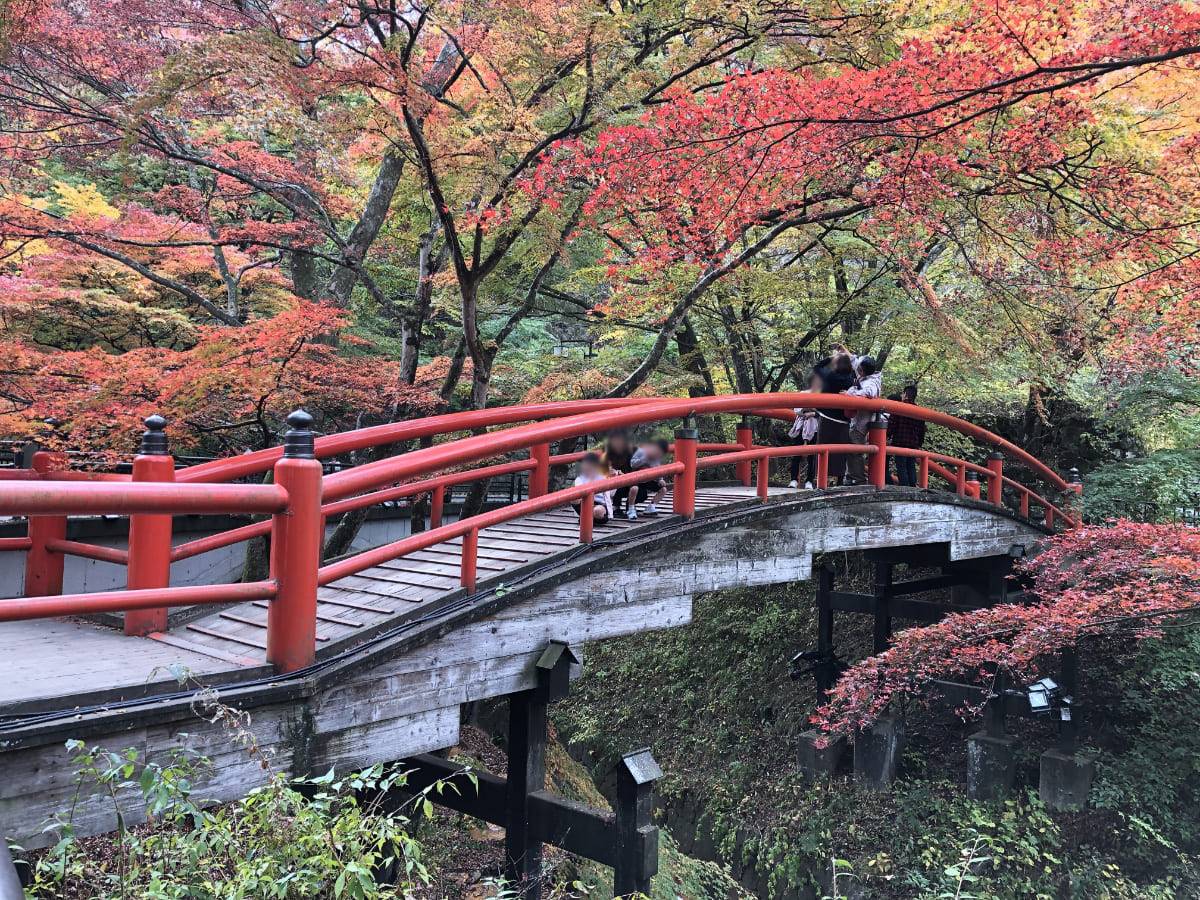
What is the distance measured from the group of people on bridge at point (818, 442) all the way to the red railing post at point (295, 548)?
2.08 metres

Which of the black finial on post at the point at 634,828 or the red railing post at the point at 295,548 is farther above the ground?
the red railing post at the point at 295,548

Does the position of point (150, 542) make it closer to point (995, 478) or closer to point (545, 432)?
point (545, 432)

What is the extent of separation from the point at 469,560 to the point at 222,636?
132 centimetres

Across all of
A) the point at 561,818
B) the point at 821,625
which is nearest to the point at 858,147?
the point at 561,818

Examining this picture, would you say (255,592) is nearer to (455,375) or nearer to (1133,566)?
(455,375)

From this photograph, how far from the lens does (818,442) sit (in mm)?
8469

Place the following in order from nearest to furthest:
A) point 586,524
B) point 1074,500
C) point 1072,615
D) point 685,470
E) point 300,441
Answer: point 300,441
point 586,524
point 685,470
point 1072,615
point 1074,500

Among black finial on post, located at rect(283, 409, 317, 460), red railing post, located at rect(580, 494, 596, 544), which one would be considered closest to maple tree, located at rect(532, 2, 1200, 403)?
red railing post, located at rect(580, 494, 596, 544)

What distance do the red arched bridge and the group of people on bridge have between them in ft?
1.34

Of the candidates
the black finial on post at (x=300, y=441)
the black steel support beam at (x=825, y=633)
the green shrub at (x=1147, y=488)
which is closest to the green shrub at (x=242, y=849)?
the black finial on post at (x=300, y=441)

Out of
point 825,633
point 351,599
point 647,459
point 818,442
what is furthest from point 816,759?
point 351,599

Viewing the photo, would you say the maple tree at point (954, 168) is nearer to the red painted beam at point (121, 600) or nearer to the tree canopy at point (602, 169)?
the tree canopy at point (602, 169)

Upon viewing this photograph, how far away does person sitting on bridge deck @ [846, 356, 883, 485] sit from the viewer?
308 inches

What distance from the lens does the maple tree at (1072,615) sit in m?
7.46
